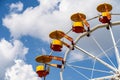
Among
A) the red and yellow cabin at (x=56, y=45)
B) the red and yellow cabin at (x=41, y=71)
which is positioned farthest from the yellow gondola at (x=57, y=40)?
the red and yellow cabin at (x=41, y=71)

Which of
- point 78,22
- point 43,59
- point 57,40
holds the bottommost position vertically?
point 43,59

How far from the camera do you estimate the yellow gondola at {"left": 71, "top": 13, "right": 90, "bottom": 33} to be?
27.2 metres

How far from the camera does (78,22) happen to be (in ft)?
89.9

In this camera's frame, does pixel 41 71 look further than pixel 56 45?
Yes

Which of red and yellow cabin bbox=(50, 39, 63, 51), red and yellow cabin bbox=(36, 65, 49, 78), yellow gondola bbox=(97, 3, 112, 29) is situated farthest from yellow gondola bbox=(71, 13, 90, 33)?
red and yellow cabin bbox=(36, 65, 49, 78)

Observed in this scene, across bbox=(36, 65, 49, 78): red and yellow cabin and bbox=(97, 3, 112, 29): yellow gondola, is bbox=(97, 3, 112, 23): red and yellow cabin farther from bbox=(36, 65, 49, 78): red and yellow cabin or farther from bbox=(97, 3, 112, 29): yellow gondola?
bbox=(36, 65, 49, 78): red and yellow cabin

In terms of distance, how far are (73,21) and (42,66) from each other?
5.20 meters

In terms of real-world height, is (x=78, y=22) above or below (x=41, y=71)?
above

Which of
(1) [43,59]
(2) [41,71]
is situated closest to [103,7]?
(1) [43,59]

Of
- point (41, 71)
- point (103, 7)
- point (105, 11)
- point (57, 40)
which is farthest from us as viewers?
point (41, 71)

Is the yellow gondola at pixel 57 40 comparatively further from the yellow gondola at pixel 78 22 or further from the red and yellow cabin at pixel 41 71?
the red and yellow cabin at pixel 41 71

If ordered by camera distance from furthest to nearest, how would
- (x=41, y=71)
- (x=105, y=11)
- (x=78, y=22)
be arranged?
(x=41, y=71), (x=78, y=22), (x=105, y=11)

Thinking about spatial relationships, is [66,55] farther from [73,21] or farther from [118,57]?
[118,57]

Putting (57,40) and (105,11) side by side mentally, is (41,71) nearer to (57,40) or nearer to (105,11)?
(57,40)
